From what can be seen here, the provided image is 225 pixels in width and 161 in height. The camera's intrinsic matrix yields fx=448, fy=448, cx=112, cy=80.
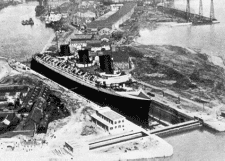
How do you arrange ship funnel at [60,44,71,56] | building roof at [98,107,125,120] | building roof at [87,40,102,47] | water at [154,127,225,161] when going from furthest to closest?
building roof at [87,40,102,47] < ship funnel at [60,44,71,56] < building roof at [98,107,125,120] < water at [154,127,225,161]

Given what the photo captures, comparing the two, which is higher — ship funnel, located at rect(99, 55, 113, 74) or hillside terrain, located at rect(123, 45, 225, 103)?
ship funnel, located at rect(99, 55, 113, 74)

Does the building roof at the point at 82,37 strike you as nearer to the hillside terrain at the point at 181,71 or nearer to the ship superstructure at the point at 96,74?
the hillside terrain at the point at 181,71

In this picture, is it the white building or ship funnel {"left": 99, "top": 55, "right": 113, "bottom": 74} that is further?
ship funnel {"left": 99, "top": 55, "right": 113, "bottom": 74}

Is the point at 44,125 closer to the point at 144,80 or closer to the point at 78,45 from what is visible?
the point at 144,80

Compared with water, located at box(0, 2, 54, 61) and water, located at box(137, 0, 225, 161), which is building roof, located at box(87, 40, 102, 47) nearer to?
water, located at box(137, 0, 225, 161)

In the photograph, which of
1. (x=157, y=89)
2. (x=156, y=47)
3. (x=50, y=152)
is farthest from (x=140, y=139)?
(x=156, y=47)

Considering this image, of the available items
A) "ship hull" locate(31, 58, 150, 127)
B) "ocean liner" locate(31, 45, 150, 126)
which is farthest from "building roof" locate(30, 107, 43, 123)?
"ocean liner" locate(31, 45, 150, 126)
